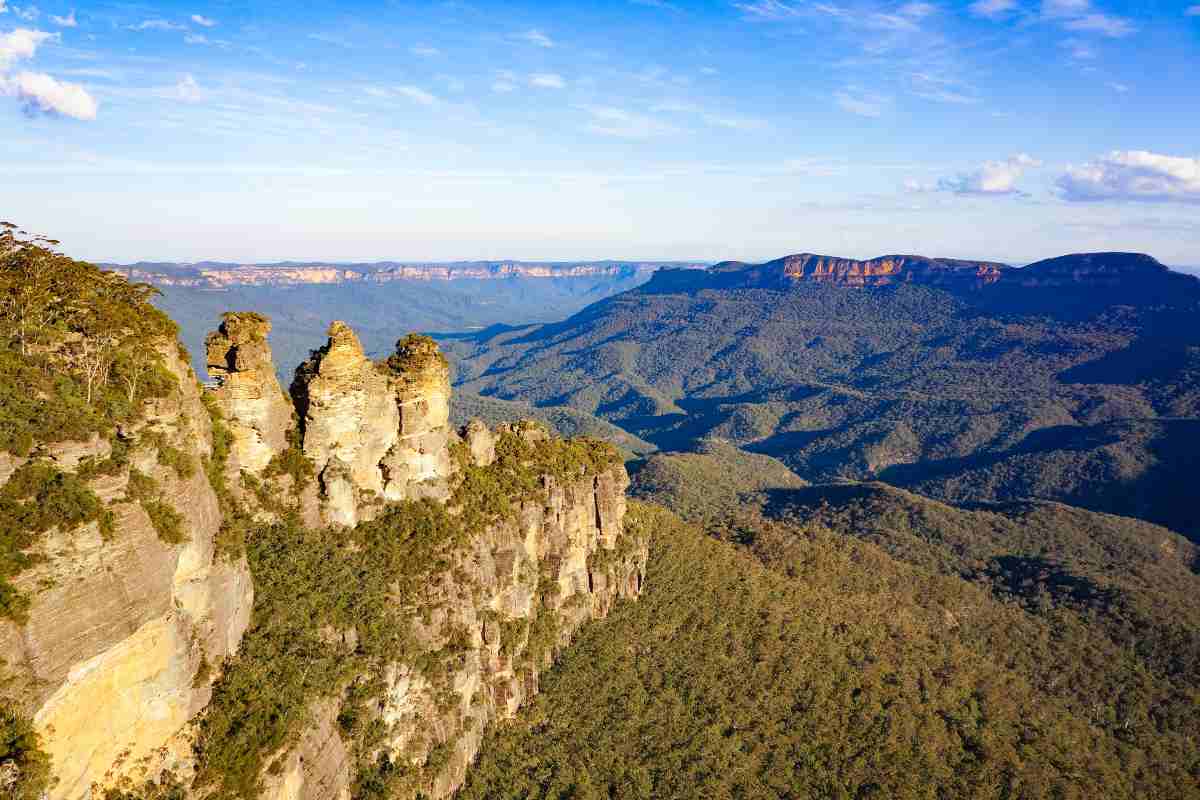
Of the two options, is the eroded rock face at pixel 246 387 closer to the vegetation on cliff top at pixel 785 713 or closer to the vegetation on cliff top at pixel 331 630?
the vegetation on cliff top at pixel 331 630

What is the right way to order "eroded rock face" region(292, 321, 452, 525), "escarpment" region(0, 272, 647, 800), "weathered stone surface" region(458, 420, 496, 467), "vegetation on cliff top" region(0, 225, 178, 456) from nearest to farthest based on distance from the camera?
"escarpment" region(0, 272, 647, 800) < "vegetation on cliff top" region(0, 225, 178, 456) < "eroded rock face" region(292, 321, 452, 525) < "weathered stone surface" region(458, 420, 496, 467)

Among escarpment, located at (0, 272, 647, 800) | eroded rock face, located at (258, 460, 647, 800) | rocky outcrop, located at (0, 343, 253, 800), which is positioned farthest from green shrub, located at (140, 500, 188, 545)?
eroded rock face, located at (258, 460, 647, 800)

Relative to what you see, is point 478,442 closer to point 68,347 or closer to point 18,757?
point 68,347

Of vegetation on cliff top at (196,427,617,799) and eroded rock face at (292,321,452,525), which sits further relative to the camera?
eroded rock face at (292,321,452,525)

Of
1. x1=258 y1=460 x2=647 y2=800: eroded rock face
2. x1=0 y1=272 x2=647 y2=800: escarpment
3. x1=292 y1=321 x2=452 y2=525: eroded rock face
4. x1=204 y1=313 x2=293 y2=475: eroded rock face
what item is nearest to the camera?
x1=0 y1=272 x2=647 y2=800: escarpment

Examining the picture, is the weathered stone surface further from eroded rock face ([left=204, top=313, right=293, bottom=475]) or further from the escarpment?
eroded rock face ([left=204, top=313, right=293, bottom=475])

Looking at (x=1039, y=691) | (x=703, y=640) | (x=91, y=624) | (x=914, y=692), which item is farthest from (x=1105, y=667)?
(x=91, y=624)

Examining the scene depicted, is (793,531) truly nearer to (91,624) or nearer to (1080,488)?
(91,624)
